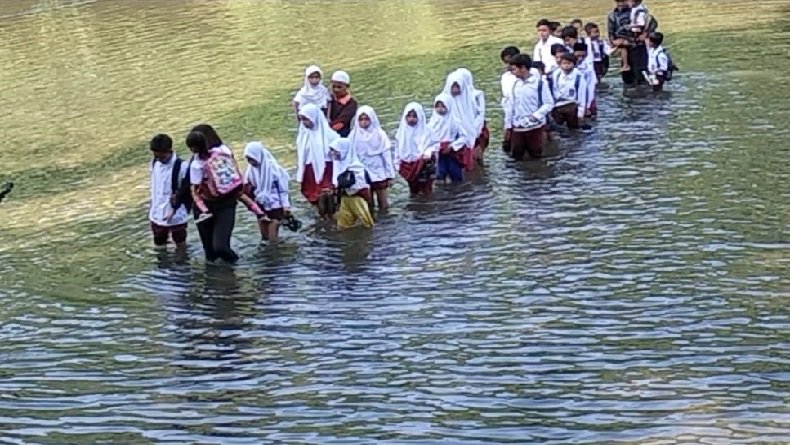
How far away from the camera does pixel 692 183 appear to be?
47.3 feet

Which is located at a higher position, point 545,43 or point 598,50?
point 545,43

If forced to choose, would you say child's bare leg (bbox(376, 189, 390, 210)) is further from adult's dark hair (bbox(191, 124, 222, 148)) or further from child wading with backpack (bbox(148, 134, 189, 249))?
adult's dark hair (bbox(191, 124, 222, 148))

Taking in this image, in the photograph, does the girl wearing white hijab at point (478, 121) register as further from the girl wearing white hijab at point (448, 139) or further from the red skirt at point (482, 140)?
the girl wearing white hijab at point (448, 139)

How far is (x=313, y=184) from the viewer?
14594 millimetres

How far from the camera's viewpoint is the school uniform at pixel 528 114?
16.4m

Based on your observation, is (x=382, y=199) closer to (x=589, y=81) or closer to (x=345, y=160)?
(x=345, y=160)

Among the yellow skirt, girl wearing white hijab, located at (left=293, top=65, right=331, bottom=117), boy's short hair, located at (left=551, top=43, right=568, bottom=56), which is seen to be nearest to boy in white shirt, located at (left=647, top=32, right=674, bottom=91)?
boy's short hair, located at (left=551, top=43, right=568, bottom=56)

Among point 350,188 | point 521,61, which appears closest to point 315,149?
point 350,188

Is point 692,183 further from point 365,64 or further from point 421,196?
point 365,64

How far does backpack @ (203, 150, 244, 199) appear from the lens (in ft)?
40.8

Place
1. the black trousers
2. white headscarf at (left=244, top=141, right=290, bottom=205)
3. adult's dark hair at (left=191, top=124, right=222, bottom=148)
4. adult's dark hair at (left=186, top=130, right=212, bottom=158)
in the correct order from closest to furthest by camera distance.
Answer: adult's dark hair at (left=186, top=130, right=212, bottom=158)
adult's dark hair at (left=191, top=124, right=222, bottom=148)
the black trousers
white headscarf at (left=244, top=141, right=290, bottom=205)

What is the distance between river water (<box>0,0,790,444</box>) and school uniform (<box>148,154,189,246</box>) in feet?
1.39

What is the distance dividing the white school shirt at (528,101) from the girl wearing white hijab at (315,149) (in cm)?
303

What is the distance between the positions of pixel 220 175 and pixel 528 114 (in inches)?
215
